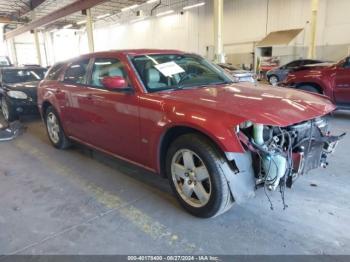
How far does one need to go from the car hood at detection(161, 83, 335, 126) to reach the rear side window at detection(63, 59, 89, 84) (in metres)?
1.56

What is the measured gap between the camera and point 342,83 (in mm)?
6457

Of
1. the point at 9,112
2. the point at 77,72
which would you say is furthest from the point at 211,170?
the point at 9,112

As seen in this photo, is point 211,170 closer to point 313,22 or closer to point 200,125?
point 200,125

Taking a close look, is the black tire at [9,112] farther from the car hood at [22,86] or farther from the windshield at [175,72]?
the windshield at [175,72]

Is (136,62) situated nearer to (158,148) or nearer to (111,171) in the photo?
(158,148)

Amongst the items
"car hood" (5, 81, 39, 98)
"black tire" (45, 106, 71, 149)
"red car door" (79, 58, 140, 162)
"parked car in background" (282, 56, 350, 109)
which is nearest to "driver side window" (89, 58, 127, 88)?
"red car door" (79, 58, 140, 162)

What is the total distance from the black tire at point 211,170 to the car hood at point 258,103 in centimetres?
29

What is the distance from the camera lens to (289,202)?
9.02 feet

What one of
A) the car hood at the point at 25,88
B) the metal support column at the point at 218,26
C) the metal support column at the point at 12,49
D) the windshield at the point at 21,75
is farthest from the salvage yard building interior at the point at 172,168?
the metal support column at the point at 12,49

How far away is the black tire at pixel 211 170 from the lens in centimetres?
221

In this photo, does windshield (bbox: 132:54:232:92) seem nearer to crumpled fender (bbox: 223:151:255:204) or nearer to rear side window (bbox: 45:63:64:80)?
crumpled fender (bbox: 223:151:255:204)

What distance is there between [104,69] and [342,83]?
556 centimetres

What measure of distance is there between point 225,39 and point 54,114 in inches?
656

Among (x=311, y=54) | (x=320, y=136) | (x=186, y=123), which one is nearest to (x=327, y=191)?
(x=320, y=136)
